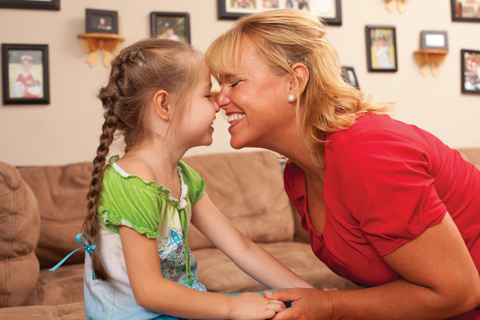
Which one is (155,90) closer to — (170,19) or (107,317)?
(107,317)

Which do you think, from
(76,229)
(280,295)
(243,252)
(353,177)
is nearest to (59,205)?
(76,229)

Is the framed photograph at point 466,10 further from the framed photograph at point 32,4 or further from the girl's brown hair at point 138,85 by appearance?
the girl's brown hair at point 138,85

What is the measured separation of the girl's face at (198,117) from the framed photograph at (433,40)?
2.88 meters

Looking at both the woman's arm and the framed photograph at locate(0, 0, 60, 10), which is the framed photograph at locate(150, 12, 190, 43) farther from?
the woman's arm

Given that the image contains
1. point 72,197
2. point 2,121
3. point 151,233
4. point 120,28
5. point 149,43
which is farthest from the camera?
point 120,28

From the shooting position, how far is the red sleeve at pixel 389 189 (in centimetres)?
124

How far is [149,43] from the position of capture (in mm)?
1492

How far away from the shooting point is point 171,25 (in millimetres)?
3490

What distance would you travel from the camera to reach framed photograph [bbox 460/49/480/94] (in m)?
4.11

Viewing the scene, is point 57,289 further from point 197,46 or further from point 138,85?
point 197,46

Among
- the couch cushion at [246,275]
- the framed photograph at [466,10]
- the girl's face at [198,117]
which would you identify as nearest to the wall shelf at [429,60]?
the framed photograph at [466,10]

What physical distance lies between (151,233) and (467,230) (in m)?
0.82

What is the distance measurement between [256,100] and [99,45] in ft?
6.90

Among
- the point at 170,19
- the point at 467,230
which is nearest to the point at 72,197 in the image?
the point at 170,19
